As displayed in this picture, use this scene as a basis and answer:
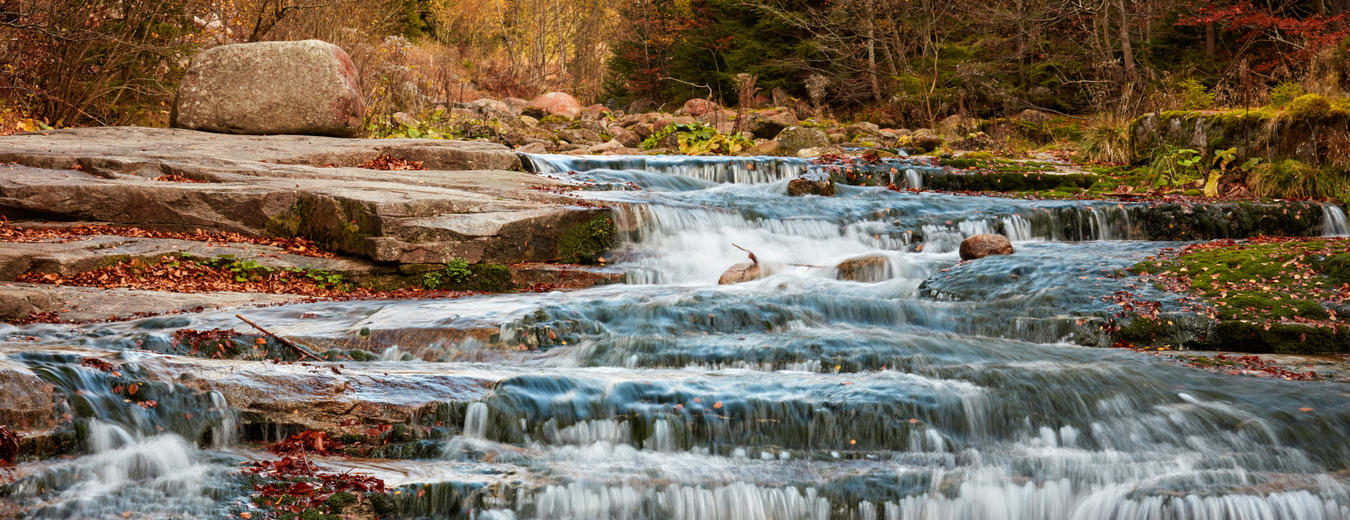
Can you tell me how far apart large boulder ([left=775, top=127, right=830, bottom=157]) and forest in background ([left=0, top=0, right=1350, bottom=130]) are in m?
2.96

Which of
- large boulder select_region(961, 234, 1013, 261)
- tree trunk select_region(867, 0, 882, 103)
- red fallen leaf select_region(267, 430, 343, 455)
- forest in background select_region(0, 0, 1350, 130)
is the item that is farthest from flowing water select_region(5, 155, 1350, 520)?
tree trunk select_region(867, 0, 882, 103)

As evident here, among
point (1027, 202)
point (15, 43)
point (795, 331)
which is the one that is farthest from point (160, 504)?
point (15, 43)

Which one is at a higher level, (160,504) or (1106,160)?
(1106,160)

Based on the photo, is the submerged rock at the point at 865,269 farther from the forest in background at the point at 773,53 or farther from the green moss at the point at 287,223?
the forest in background at the point at 773,53

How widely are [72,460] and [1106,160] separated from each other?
14.1 meters

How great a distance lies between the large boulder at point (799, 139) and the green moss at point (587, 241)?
8325mm

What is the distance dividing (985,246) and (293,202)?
673 cm

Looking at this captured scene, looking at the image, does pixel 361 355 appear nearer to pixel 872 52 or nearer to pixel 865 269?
pixel 865 269

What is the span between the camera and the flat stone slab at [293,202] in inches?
321

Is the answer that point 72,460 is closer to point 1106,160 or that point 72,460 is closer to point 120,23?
point 120,23

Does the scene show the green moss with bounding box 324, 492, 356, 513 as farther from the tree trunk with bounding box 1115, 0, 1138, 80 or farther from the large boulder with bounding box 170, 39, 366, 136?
the tree trunk with bounding box 1115, 0, 1138, 80

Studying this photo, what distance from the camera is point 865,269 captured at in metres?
8.37

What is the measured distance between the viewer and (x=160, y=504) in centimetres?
324

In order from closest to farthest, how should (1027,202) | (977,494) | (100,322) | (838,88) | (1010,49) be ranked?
(977,494)
(100,322)
(1027,202)
(1010,49)
(838,88)
